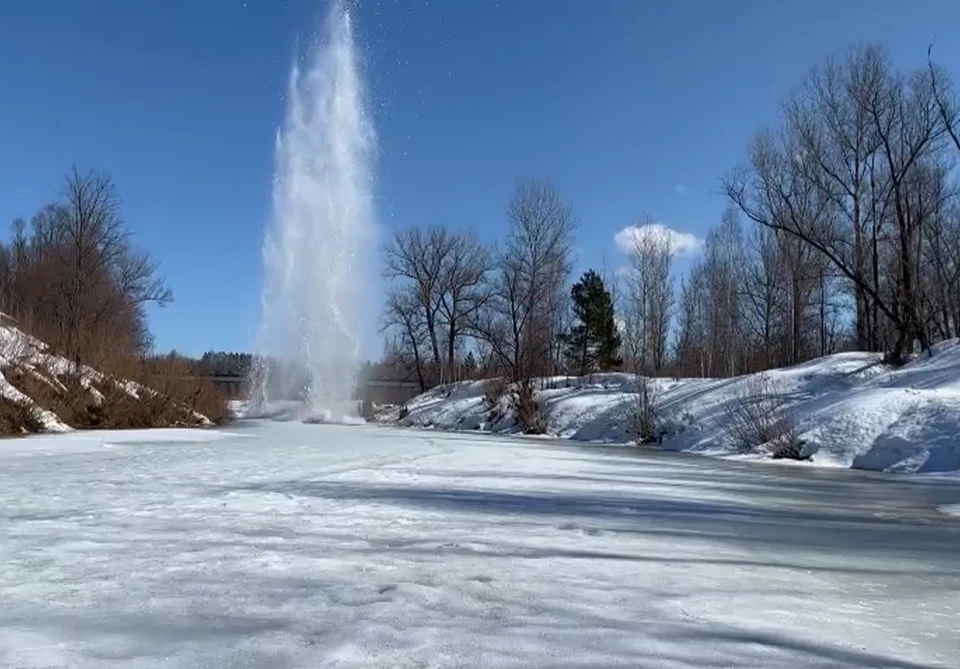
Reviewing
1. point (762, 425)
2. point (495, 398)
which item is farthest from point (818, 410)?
point (495, 398)

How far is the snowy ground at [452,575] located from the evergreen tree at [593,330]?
41.2m

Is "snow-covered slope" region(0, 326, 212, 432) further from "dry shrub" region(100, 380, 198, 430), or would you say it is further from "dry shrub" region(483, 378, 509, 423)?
"dry shrub" region(483, 378, 509, 423)

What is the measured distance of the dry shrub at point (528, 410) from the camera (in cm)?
2964

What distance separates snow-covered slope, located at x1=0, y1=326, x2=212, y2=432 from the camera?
55.7 feet

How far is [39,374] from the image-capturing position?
17969mm

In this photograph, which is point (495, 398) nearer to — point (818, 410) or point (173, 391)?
point (173, 391)

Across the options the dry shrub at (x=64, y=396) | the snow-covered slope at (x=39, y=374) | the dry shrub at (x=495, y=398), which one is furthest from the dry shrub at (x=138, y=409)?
the dry shrub at (x=495, y=398)

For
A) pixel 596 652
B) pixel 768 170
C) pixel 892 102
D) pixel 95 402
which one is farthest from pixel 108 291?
pixel 596 652

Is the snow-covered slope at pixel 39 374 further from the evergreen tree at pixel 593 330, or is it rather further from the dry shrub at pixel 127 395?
the evergreen tree at pixel 593 330

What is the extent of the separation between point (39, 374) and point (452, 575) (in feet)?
55.7

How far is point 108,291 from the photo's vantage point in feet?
128

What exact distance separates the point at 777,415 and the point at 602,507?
44.2ft

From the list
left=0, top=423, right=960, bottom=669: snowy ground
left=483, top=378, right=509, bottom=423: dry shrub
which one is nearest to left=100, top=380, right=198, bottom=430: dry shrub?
left=0, top=423, right=960, bottom=669: snowy ground

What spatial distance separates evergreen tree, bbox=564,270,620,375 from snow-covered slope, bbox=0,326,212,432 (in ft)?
112
